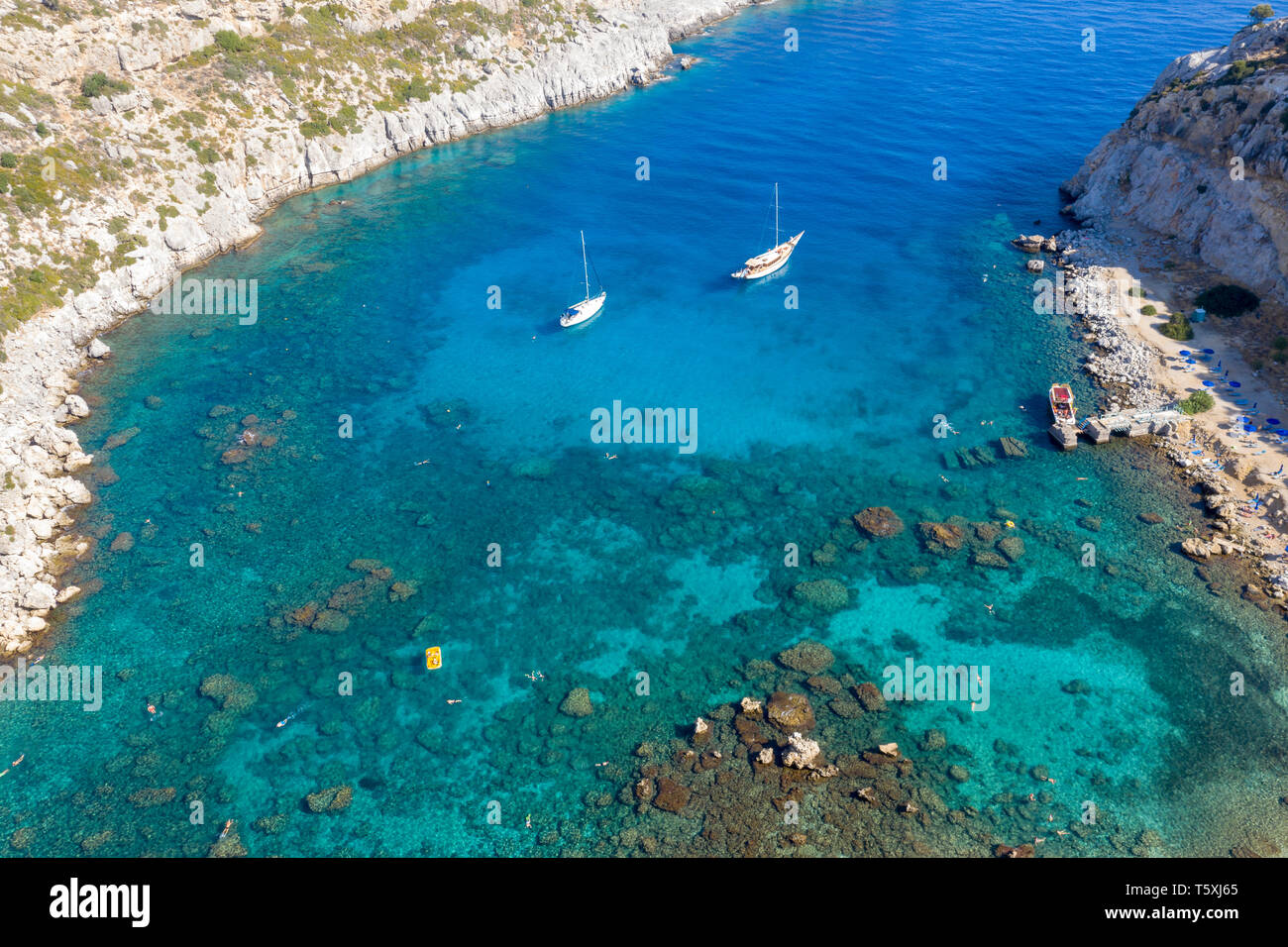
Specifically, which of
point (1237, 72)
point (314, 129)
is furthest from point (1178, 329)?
point (314, 129)

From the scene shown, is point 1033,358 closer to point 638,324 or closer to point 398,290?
point 638,324

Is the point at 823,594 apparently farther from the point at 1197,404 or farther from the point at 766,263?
the point at 766,263

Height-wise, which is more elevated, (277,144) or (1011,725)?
(277,144)

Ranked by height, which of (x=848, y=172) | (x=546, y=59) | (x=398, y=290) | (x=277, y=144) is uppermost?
(x=546, y=59)

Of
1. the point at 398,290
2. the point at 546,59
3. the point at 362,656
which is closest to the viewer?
the point at 362,656

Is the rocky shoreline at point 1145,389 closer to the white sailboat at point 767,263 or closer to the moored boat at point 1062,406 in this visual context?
the moored boat at point 1062,406

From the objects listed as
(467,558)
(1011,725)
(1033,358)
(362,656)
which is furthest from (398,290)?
(1011,725)

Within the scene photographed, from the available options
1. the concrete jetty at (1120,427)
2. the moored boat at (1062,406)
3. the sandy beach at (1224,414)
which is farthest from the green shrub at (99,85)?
the sandy beach at (1224,414)
